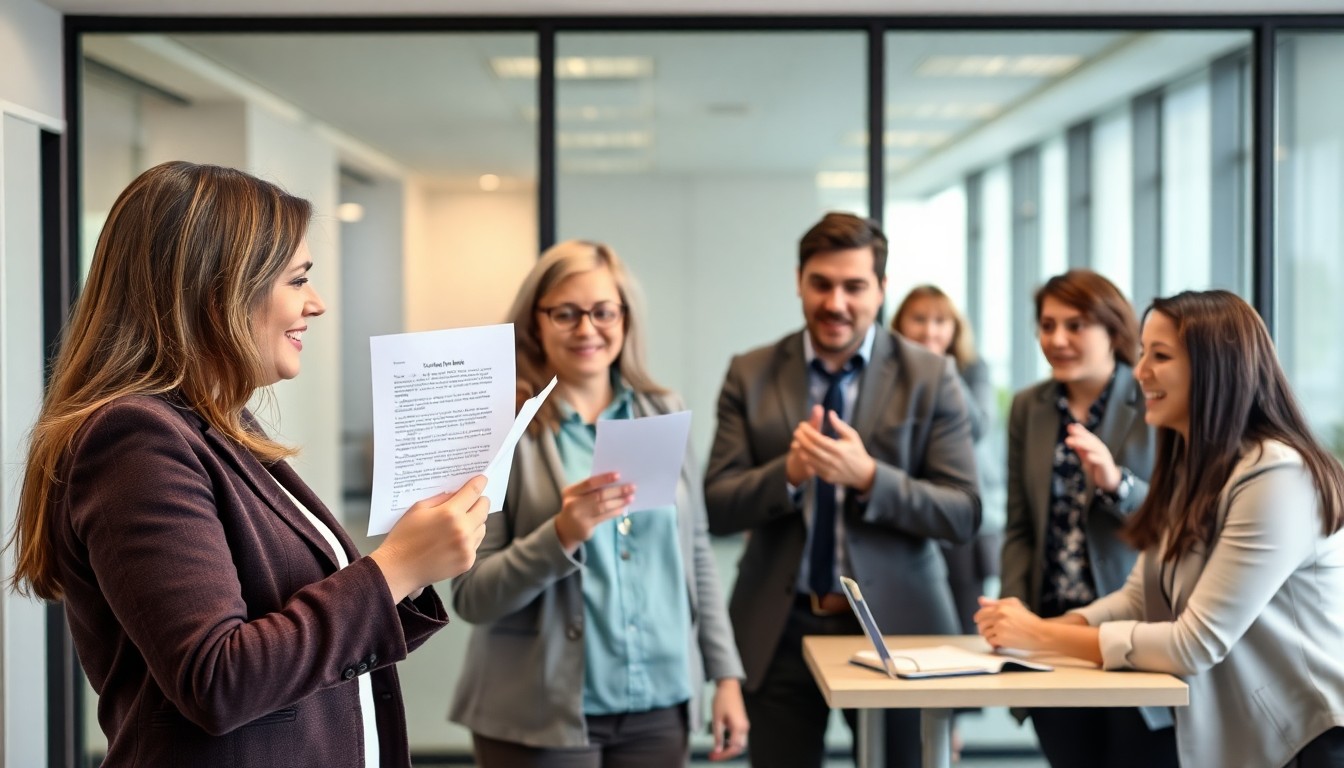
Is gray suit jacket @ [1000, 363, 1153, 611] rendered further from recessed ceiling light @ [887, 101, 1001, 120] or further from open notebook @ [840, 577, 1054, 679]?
recessed ceiling light @ [887, 101, 1001, 120]

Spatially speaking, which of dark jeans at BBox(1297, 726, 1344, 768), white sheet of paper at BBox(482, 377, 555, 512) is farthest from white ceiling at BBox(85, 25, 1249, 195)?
white sheet of paper at BBox(482, 377, 555, 512)

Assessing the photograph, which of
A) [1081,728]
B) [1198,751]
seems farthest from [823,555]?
[1198,751]

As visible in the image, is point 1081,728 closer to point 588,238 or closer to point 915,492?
point 915,492

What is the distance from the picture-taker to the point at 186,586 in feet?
4.17

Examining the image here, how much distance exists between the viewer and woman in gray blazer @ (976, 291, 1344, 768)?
7.35ft

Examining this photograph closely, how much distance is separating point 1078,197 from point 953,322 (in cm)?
102

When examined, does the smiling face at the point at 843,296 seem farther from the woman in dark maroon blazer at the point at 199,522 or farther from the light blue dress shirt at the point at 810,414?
the woman in dark maroon blazer at the point at 199,522

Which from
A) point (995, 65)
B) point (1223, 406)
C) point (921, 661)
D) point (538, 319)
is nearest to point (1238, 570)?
point (1223, 406)

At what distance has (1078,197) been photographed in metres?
4.45

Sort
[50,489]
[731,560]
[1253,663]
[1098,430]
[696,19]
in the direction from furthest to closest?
[731,560] → [696,19] → [1098,430] → [1253,663] → [50,489]

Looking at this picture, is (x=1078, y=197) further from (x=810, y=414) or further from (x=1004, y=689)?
(x=1004, y=689)

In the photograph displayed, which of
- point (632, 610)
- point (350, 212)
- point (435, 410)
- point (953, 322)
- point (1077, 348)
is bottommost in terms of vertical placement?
point (632, 610)

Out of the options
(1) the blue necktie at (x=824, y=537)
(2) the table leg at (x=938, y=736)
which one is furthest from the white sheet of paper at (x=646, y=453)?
(2) the table leg at (x=938, y=736)

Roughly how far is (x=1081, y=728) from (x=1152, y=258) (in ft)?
6.74
